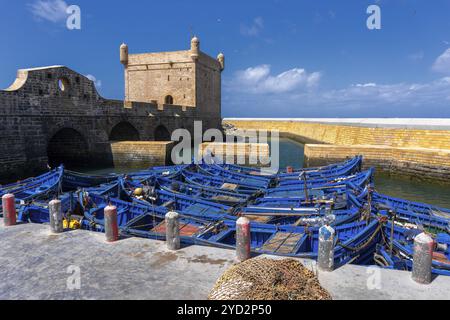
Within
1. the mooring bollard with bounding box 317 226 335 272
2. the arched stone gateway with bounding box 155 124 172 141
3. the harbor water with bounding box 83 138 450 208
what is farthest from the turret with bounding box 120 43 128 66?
the mooring bollard with bounding box 317 226 335 272

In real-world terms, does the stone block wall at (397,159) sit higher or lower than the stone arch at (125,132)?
lower

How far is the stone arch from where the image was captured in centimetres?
3148

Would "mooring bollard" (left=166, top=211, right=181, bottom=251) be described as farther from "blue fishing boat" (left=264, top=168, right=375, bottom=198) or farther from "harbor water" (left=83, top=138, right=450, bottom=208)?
"harbor water" (left=83, top=138, right=450, bottom=208)

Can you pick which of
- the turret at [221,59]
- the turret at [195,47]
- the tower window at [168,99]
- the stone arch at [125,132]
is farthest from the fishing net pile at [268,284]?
the turret at [221,59]

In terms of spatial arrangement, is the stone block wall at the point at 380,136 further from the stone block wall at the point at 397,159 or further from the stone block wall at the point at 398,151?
the stone block wall at the point at 397,159

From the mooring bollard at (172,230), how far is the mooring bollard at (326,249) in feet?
9.60

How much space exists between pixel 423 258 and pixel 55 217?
7.81 metres

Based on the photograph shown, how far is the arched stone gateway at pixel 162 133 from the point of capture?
3575 centimetres

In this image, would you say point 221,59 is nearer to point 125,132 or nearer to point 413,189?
point 125,132

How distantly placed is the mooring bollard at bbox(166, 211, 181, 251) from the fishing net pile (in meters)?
2.11

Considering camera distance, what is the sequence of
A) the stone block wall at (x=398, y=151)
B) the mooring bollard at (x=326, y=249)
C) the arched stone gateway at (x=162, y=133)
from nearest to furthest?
the mooring bollard at (x=326, y=249), the stone block wall at (x=398, y=151), the arched stone gateway at (x=162, y=133)

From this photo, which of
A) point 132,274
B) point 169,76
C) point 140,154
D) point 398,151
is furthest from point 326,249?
point 169,76

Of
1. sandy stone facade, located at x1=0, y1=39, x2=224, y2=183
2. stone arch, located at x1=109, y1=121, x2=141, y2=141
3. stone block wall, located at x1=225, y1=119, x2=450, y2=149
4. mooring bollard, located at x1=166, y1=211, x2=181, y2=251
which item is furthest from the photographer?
stone arch, located at x1=109, y1=121, x2=141, y2=141

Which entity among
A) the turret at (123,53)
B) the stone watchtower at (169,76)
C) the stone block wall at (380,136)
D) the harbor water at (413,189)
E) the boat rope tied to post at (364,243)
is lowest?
the harbor water at (413,189)
